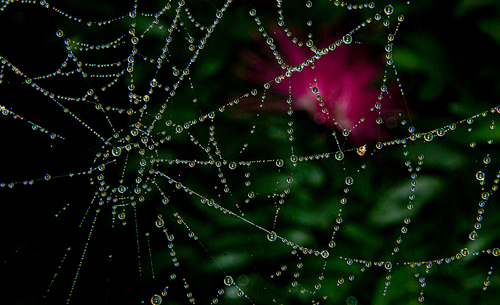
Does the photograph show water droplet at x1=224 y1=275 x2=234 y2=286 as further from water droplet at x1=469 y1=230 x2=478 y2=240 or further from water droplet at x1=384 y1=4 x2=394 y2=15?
water droplet at x1=384 y1=4 x2=394 y2=15

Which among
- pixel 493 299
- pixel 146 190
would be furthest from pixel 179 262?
pixel 493 299

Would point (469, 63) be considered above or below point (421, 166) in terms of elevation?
above

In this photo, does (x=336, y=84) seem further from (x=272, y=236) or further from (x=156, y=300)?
(x=156, y=300)

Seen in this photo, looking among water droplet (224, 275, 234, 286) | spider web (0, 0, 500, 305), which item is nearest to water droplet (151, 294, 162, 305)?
spider web (0, 0, 500, 305)

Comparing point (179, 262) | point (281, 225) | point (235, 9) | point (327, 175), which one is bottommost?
point (179, 262)

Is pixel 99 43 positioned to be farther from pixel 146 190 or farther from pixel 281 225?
pixel 281 225

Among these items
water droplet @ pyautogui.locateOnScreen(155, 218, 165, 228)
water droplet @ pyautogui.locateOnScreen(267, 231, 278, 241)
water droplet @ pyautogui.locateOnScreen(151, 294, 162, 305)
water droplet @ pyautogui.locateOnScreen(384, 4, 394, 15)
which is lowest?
water droplet @ pyautogui.locateOnScreen(151, 294, 162, 305)

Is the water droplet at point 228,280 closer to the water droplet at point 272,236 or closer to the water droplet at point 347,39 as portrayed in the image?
the water droplet at point 272,236

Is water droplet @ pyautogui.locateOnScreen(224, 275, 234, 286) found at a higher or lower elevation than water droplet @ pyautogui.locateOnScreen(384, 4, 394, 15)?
lower
